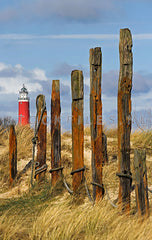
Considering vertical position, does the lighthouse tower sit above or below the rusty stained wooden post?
above

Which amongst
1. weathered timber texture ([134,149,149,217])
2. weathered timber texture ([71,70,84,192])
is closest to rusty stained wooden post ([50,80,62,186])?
weathered timber texture ([71,70,84,192])

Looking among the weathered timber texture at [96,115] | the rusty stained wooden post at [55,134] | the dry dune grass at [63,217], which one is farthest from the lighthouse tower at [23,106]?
the weathered timber texture at [96,115]

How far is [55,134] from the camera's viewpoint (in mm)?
9680

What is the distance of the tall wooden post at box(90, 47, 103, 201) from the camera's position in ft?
25.1

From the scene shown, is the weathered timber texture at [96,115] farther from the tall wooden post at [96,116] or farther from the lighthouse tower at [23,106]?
the lighthouse tower at [23,106]

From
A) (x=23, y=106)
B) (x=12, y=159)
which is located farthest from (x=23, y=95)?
(x=12, y=159)

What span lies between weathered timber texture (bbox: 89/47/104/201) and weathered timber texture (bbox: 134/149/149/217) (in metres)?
1.25

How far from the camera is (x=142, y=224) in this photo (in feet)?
21.3

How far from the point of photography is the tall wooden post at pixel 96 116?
765cm

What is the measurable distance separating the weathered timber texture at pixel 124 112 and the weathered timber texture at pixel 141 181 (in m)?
0.49

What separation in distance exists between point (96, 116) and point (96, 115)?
20mm

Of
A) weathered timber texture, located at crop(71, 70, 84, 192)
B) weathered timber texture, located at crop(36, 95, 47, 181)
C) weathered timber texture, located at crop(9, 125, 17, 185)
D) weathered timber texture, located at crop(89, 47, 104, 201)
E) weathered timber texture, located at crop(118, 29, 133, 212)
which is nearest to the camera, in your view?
weathered timber texture, located at crop(118, 29, 133, 212)

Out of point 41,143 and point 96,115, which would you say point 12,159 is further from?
point 96,115

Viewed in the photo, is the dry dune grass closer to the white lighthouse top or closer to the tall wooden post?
the tall wooden post
